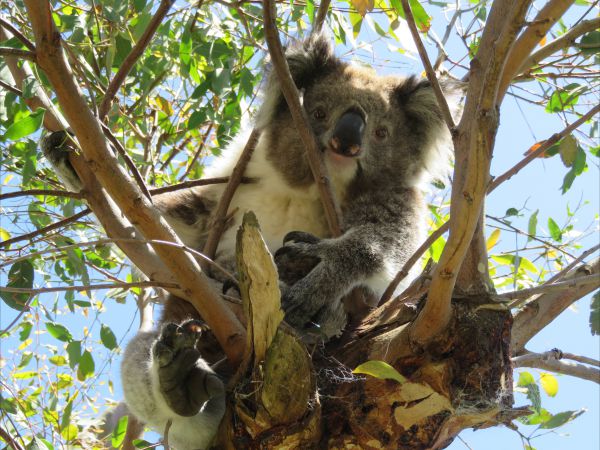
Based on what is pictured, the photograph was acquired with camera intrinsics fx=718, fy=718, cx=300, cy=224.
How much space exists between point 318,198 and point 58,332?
1.31 m

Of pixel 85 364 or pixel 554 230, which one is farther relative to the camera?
pixel 554 230

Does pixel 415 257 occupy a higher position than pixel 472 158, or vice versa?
pixel 415 257

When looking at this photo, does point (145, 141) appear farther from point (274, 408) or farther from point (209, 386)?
point (274, 408)

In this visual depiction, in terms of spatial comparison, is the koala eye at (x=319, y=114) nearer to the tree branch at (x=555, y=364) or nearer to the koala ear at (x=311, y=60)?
the koala ear at (x=311, y=60)

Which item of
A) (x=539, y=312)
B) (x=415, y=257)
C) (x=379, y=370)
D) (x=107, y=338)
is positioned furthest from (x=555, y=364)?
(x=107, y=338)

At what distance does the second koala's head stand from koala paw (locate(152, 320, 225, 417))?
124cm

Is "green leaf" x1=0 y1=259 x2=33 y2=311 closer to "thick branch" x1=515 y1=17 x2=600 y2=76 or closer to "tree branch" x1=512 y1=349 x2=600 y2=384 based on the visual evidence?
"tree branch" x1=512 y1=349 x2=600 y2=384

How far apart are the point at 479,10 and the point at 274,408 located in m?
1.98

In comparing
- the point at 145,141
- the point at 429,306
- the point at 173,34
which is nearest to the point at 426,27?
the point at 173,34

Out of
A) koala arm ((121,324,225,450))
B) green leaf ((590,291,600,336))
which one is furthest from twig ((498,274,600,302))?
koala arm ((121,324,225,450))

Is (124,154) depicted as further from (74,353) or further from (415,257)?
(415,257)

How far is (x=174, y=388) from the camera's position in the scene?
2.27 m

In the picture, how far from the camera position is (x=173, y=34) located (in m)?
3.27

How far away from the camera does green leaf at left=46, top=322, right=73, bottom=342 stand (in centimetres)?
285
